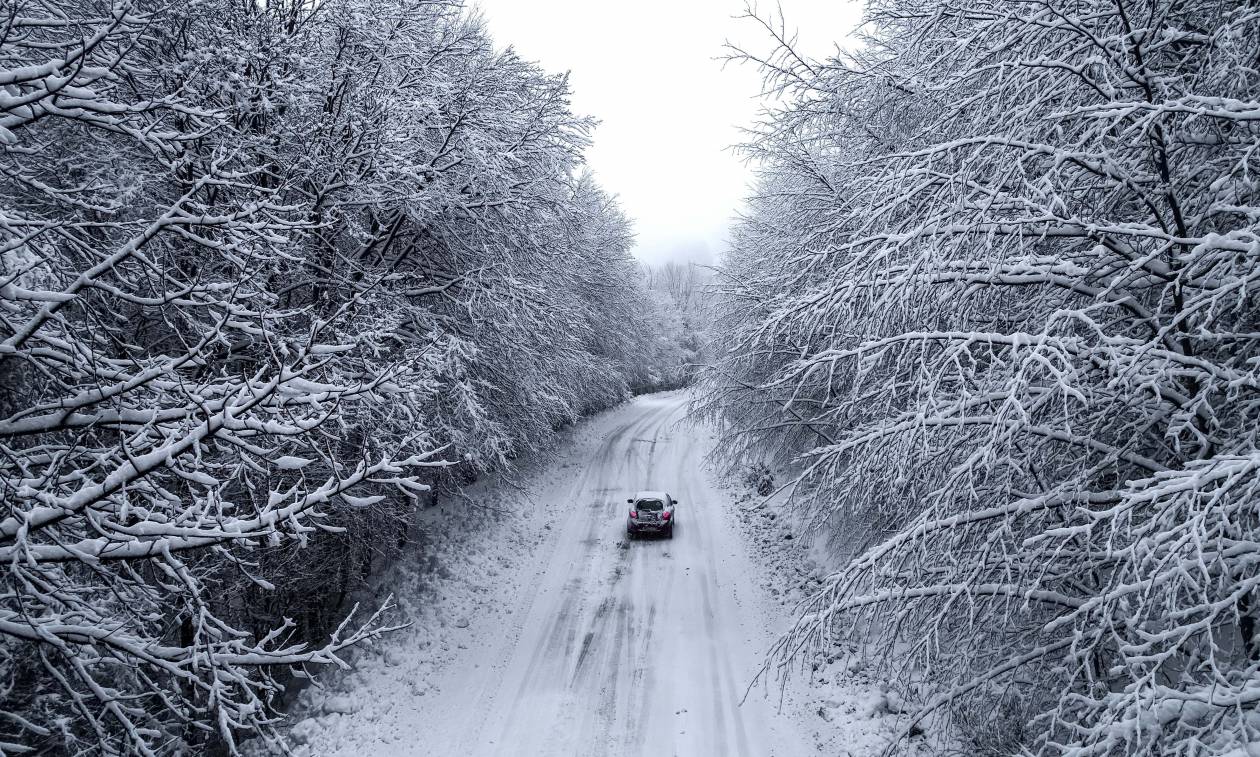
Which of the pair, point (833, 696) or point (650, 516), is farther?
point (650, 516)

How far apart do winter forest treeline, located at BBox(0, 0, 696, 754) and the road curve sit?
3.08 metres

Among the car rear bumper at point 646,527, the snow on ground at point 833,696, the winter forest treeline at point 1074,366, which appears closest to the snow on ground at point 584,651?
the snow on ground at point 833,696

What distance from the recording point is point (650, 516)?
16.5 m

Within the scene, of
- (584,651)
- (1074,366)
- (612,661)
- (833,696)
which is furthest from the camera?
(584,651)

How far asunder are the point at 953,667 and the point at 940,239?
13.2ft

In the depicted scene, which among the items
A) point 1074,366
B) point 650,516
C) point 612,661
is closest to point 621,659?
point 612,661

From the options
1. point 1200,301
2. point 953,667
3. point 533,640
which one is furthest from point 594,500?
point 1200,301

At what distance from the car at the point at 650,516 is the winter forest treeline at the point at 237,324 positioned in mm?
3463

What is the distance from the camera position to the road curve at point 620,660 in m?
8.95

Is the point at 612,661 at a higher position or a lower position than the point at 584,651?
lower

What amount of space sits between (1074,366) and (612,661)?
9122mm

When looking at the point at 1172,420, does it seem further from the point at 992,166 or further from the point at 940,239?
the point at 992,166

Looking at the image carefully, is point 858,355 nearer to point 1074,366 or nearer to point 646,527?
point 1074,366

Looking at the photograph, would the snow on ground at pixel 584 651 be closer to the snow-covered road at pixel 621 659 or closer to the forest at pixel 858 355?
the snow-covered road at pixel 621 659
